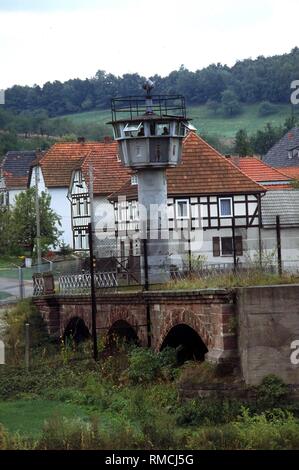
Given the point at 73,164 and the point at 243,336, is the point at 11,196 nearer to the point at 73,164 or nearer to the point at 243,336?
the point at 73,164

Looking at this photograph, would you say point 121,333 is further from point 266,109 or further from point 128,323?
point 266,109

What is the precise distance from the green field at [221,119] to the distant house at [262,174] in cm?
6859

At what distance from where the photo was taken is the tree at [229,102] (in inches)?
6004

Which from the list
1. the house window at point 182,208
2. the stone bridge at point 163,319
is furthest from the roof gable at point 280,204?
the stone bridge at point 163,319

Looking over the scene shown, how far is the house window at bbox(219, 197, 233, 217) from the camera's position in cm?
5788

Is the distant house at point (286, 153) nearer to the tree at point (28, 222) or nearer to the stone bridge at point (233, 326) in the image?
the tree at point (28, 222)

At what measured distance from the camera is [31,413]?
28188mm

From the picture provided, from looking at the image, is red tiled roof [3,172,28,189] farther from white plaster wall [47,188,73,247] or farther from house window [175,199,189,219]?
house window [175,199,189,219]

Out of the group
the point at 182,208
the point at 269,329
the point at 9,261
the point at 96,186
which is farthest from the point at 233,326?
the point at 9,261

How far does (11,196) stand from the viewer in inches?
3844

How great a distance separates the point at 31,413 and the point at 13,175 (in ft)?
245

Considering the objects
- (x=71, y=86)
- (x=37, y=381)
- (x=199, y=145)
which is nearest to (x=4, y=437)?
(x=37, y=381)

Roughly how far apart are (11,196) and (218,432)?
251 ft

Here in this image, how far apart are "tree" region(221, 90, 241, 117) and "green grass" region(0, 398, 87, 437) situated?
406 feet
